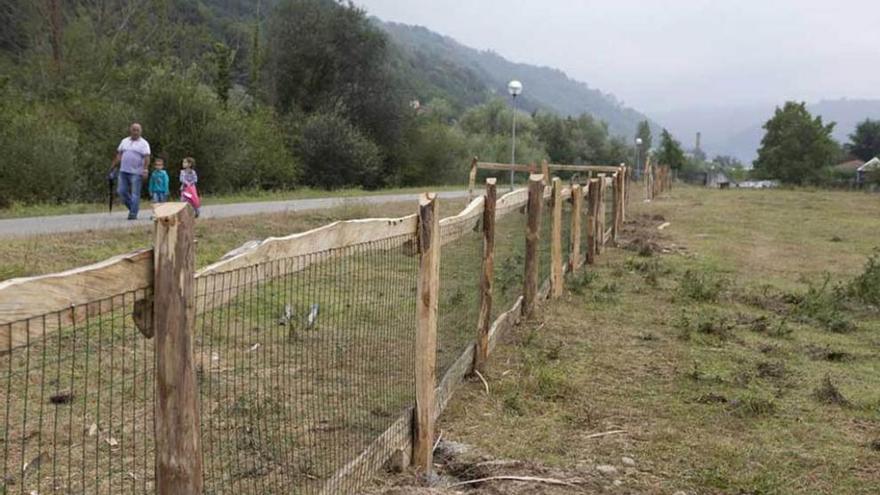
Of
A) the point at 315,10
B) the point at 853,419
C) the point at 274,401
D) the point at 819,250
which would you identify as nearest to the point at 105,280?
the point at 274,401

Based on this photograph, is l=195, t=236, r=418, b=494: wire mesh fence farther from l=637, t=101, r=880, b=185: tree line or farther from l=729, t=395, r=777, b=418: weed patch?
l=637, t=101, r=880, b=185: tree line

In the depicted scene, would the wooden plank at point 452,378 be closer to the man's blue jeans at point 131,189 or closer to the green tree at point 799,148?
the man's blue jeans at point 131,189

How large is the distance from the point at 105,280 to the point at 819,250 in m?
17.1

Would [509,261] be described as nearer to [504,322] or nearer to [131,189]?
[504,322]

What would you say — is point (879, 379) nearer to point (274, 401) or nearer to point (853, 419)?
point (853, 419)

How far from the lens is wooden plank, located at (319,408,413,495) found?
3539 millimetres

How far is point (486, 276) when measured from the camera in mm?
6164

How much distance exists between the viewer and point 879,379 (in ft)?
21.0

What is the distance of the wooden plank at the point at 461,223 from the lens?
4988 mm

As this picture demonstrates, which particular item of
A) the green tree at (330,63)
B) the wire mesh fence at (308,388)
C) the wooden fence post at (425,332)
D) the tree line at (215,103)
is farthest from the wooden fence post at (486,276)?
the green tree at (330,63)

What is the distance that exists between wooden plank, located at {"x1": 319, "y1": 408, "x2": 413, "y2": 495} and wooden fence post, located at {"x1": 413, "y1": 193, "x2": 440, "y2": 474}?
0.07 m

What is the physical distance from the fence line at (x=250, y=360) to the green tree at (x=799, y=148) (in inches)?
2555

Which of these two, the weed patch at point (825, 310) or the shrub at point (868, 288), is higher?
the shrub at point (868, 288)

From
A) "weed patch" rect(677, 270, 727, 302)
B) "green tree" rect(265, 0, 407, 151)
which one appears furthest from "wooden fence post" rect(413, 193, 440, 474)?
"green tree" rect(265, 0, 407, 151)
